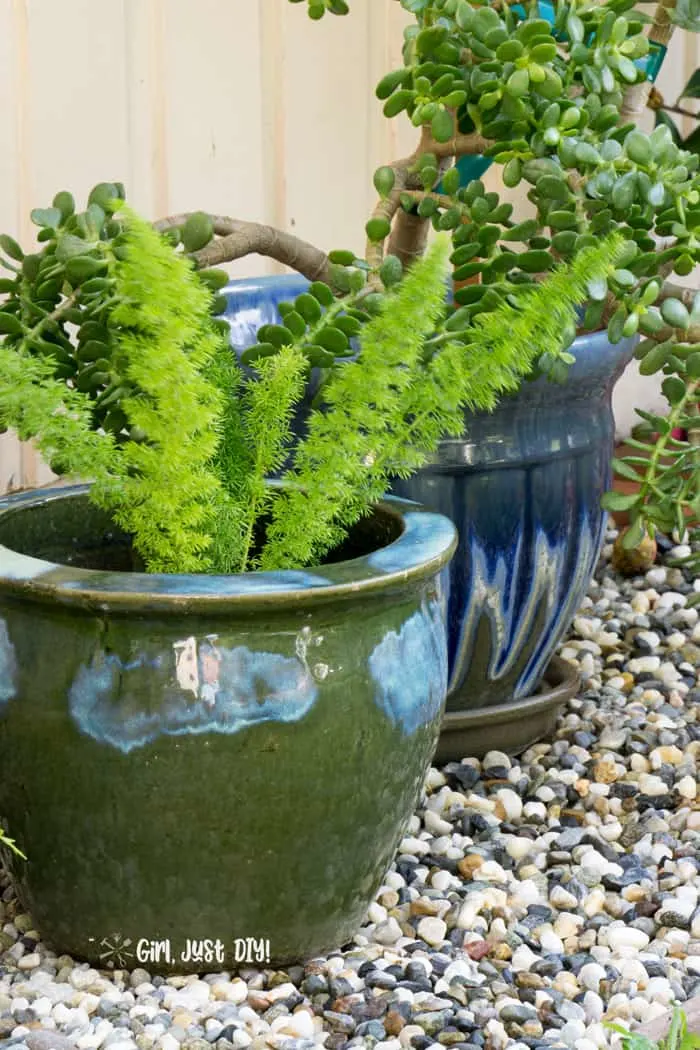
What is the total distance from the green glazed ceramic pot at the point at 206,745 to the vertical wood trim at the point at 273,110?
114cm

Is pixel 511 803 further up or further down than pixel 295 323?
further down

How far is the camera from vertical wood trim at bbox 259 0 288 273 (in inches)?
85.6

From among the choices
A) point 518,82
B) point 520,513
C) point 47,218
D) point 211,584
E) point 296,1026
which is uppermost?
point 518,82

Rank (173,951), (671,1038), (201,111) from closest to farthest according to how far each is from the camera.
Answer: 1. (671,1038)
2. (173,951)
3. (201,111)

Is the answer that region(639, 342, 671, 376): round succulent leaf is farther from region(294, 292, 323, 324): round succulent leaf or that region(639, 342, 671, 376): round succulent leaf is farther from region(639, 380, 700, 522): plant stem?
region(294, 292, 323, 324): round succulent leaf

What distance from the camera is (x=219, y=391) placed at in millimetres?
1189

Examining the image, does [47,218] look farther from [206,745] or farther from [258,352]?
[206,745]

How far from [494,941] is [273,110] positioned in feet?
4.34

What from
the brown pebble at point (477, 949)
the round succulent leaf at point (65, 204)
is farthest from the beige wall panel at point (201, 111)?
the brown pebble at point (477, 949)

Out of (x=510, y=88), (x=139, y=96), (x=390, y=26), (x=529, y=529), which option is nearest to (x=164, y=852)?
(x=529, y=529)

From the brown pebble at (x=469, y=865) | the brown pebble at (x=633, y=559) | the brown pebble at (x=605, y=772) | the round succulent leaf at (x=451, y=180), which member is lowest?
the brown pebble at (x=633, y=559)

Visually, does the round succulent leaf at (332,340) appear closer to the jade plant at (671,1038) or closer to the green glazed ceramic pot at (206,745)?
the green glazed ceramic pot at (206,745)

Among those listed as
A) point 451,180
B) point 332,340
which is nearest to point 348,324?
point 332,340

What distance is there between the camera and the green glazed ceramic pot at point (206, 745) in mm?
1097
